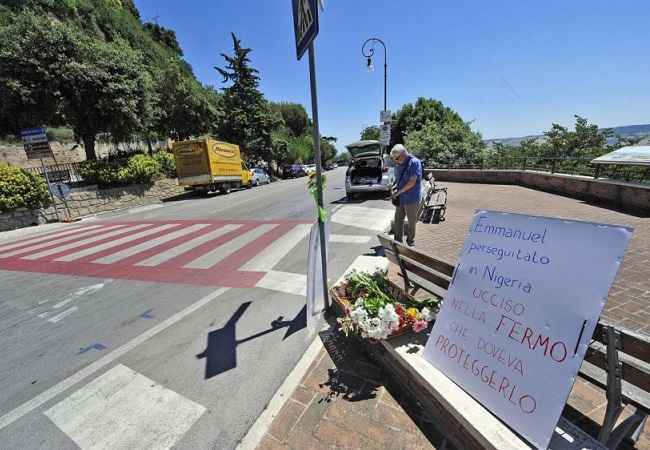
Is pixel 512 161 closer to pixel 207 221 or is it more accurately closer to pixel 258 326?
pixel 207 221

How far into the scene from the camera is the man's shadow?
282cm

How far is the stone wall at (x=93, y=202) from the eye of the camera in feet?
38.5

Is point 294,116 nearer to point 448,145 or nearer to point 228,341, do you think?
point 448,145

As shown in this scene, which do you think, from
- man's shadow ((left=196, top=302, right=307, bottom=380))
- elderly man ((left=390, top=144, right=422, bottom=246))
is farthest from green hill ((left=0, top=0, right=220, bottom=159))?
elderly man ((left=390, top=144, right=422, bottom=246))

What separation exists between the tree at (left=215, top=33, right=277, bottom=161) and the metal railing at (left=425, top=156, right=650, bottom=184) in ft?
60.8

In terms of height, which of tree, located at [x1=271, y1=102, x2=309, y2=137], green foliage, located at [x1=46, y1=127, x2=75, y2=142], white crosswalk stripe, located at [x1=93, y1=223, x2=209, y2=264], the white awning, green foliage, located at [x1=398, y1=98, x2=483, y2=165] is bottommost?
white crosswalk stripe, located at [x1=93, y1=223, x2=209, y2=264]

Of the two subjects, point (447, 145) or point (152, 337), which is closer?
point (152, 337)

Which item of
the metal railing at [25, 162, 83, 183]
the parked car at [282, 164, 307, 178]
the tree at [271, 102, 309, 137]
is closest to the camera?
the metal railing at [25, 162, 83, 183]

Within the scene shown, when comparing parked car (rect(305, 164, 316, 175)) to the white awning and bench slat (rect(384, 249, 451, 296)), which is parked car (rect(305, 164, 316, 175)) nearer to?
bench slat (rect(384, 249, 451, 296))

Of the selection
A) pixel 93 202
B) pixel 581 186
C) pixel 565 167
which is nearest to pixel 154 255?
pixel 93 202

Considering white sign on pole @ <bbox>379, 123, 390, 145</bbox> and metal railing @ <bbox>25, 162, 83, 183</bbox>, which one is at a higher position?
white sign on pole @ <bbox>379, 123, 390, 145</bbox>

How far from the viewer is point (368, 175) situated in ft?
41.5

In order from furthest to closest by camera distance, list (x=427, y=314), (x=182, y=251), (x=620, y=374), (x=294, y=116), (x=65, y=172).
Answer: (x=294, y=116)
(x=65, y=172)
(x=182, y=251)
(x=427, y=314)
(x=620, y=374)

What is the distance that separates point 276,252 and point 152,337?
2945 millimetres
